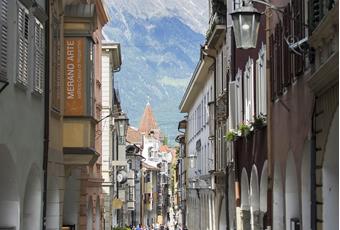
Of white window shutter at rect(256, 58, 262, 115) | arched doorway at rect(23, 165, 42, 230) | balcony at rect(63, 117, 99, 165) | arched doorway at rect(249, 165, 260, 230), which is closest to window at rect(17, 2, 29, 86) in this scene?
arched doorway at rect(23, 165, 42, 230)

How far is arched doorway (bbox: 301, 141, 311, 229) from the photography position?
1621 centimetres

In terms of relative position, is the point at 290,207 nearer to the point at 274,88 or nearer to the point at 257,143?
the point at 274,88

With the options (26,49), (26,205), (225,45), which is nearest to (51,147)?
(26,205)

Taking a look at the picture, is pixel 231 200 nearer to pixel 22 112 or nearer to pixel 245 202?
pixel 245 202

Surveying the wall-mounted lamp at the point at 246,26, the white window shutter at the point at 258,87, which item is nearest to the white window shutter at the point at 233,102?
the white window shutter at the point at 258,87

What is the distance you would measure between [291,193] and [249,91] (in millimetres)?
7258

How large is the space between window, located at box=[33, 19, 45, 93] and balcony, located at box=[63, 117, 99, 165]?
5145 millimetres

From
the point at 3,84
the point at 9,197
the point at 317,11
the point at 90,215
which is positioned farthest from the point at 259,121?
the point at 90,215

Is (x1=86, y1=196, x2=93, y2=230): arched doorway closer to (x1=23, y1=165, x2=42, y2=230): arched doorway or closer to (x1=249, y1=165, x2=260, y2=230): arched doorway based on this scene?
(x1=249, y1=165, x2=260, y2=230): arched doorway

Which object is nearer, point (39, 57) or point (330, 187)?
point (330, 187)

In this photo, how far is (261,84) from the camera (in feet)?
76.0

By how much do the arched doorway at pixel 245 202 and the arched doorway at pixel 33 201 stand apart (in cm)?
1161

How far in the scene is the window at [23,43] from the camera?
14242mm

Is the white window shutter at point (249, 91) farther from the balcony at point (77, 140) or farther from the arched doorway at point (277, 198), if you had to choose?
the balcony at point (77, 140)
